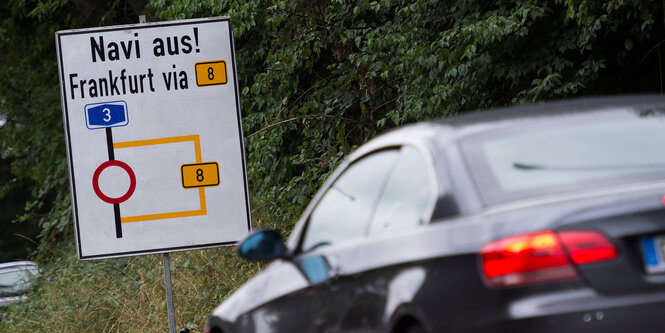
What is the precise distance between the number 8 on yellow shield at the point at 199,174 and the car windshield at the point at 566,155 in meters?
5.11

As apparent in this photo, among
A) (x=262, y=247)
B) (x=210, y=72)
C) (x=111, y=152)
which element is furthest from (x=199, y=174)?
(x=262, y=247)

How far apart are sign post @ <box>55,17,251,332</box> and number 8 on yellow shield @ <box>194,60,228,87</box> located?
0.01 meters

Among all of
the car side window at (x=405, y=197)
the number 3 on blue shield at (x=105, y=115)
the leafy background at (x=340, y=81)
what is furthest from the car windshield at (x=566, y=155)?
the number 3 on blue shield at (x=105, y=115)

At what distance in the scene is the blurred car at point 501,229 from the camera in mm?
3238

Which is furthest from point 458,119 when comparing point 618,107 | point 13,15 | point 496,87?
point 13,15

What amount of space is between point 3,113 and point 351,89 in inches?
480

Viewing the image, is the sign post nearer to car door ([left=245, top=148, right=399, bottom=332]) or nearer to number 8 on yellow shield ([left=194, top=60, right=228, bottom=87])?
number 8 on yellow shield ([left=194, top=60, right=228, bottom=87])

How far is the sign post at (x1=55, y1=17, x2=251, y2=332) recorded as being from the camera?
8.64 metres

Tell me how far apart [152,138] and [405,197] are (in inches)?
200

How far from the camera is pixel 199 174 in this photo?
28.6 ft

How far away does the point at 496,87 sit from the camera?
35.6ft

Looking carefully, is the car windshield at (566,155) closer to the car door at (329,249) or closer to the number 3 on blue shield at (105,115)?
the car door at (329,249)

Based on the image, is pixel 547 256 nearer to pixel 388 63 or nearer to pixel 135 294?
pixel 388 63

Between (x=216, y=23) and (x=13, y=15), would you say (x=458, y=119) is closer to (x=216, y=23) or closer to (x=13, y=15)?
(x=216, y=23)
